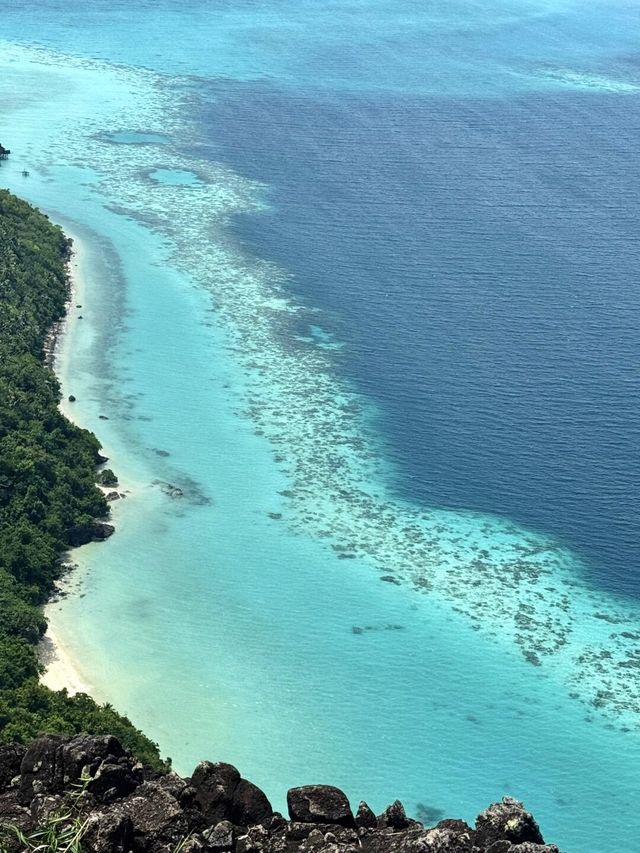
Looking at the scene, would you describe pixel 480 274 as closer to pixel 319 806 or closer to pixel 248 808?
pixel 319 806

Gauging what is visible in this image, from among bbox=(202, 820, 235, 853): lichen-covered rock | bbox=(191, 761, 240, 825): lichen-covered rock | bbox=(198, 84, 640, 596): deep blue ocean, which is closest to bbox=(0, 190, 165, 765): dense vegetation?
bbox=(191, 761, 240, 825): lichen-covered rock

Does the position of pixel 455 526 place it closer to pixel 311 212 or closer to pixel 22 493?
pixel 22 493

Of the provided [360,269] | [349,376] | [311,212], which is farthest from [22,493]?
[311,212]

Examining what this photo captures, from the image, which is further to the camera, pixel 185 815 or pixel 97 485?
pixel 97 485

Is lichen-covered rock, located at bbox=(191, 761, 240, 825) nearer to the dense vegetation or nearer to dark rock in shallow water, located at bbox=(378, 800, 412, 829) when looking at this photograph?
dark rock in shallow water, located at bbox=(378, 800, 412, 829)

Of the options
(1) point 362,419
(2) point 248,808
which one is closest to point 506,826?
(2) point 248,808

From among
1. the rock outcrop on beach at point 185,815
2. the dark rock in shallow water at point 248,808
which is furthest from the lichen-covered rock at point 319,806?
the dark rock in shallow water at point 248,808
